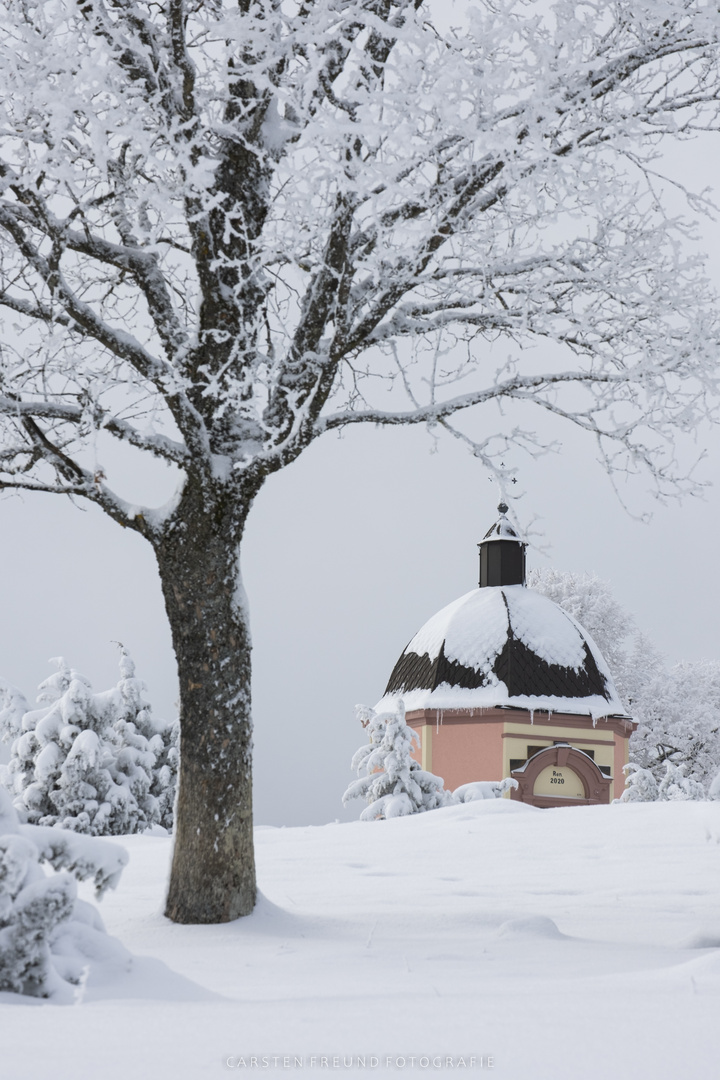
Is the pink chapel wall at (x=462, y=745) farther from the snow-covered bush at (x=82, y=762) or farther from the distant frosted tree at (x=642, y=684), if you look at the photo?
the distant frosted tree at (x=642, y=684)

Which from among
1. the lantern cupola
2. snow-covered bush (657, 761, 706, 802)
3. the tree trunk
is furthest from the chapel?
the tree trunk

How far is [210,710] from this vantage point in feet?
21.9

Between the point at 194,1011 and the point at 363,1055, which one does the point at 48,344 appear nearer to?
the point at 194,1011

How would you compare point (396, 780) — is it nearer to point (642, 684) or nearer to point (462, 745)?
point (462, 745)

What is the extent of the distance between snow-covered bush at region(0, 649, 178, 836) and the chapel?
930 centimetres

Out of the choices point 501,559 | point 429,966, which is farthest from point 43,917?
point 501,559

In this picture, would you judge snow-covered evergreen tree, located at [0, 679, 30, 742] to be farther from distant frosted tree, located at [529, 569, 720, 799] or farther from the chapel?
distant frosted tree, located at [529, 569, 720, 799]

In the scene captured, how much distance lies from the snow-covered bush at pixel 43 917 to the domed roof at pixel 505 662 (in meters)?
20.6

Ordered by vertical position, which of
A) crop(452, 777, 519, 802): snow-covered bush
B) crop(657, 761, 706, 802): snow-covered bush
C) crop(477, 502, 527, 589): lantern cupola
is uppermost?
crop(477, 502, 527, 589): lantern cupola

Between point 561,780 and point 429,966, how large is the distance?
2028 cm

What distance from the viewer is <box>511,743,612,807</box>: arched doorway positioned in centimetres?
2372

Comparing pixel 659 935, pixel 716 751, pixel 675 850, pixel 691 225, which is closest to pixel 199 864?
pixel 659 935

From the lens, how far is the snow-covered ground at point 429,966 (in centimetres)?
254

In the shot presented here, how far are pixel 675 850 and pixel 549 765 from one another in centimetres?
1525
